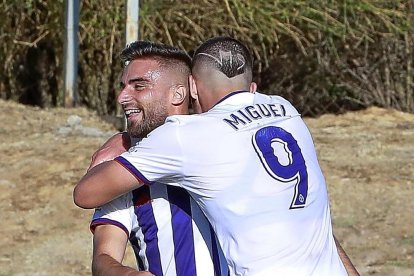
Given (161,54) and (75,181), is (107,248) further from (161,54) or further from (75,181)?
(75,181)

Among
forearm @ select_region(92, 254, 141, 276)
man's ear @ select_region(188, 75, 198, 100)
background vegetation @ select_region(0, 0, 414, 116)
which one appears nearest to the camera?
forearm @ select_region(92, 254, 141, 276)

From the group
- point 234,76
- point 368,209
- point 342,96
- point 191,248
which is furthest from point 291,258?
point 342,96

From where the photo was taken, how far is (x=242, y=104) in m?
3.51

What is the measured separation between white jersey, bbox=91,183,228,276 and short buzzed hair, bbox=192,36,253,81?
386 mm

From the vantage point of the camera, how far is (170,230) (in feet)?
11.5

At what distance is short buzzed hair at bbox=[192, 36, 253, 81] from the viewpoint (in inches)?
139

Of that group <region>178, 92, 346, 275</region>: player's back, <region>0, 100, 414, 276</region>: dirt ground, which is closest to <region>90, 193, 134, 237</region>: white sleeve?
<region>178, 92, 346, 275</region>: player's back

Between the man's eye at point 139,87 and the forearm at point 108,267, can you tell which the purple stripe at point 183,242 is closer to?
the forearm at point 108,267

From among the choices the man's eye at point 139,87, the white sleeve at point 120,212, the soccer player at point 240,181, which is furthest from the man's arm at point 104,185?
the man's eye at point 139,87

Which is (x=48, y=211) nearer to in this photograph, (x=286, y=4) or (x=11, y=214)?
(x=11, y=214)

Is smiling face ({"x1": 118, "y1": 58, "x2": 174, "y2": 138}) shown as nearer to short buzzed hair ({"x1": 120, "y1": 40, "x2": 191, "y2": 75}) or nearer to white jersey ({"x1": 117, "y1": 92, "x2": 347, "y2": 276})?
short buzzed hair ({"x1": 120, "y1": 40, "x2": 191, "y2": 75})

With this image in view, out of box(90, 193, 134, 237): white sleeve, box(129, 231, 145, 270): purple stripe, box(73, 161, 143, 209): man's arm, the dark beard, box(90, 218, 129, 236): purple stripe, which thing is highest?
the dark beard

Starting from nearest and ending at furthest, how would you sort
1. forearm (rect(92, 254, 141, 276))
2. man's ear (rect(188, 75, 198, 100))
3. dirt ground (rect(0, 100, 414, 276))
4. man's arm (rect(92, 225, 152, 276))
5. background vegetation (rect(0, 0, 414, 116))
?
forearm (rect(92, 254, 141, 276)) < man's arm (rect(92, 225, 152, 276)) < man's ear (rect(188, 75, 198, 100)) < dirt ground (rect(0, 100, 414, 276)) < background vegetation (rect(0, 0, 414, 116))

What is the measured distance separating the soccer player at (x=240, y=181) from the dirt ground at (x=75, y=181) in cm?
378
